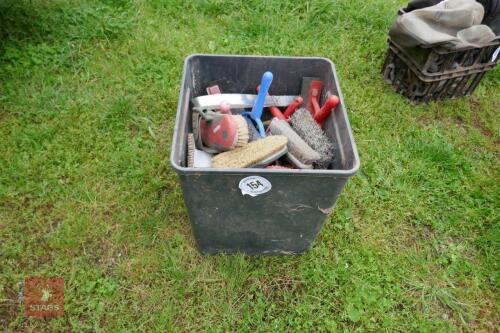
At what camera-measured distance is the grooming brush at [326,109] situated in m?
1.53

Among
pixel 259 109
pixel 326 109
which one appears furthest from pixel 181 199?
pixel 326 109

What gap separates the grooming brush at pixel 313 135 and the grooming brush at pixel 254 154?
6.9 inches

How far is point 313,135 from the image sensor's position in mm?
1609

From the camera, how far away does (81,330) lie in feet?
5.17

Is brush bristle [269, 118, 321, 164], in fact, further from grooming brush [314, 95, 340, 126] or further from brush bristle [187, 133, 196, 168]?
brush bristle [187, 133, 196, 168]

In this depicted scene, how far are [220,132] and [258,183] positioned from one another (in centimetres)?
30

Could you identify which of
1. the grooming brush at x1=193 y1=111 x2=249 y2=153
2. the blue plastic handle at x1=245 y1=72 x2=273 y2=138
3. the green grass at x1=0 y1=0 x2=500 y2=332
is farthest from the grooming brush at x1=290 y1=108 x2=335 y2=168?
the green grass at x1=0 y1=0 x2=500 y2=332

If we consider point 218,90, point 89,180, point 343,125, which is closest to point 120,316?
point 89,180

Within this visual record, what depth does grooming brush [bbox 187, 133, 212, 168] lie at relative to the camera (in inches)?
58.1

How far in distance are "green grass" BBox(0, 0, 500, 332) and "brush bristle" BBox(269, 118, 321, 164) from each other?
1.92 ft

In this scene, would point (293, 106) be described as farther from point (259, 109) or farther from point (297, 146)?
point (297, 146)

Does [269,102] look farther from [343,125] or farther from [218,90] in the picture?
[343,125]

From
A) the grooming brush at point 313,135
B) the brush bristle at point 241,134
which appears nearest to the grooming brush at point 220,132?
the brush bristle at point 241,134

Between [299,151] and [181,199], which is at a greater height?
[299,151]
